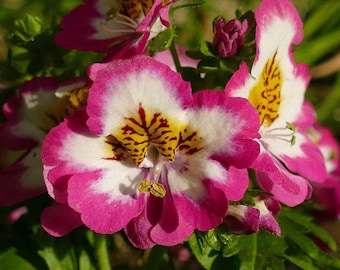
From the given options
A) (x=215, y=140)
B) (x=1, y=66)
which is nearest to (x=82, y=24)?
(x=1, y=66)

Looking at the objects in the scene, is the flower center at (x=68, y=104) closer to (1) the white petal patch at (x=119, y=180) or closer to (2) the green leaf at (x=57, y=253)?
(1) the white petal patch at (x=119, y=180)

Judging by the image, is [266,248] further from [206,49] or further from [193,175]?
[206,49]

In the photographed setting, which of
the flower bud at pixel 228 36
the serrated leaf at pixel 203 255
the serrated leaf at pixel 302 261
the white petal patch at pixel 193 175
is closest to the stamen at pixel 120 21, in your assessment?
the flower bud at pixel 228 36

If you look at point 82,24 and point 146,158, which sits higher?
point 82,24

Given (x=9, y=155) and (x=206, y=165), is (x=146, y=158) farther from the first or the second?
(x=9, y=155)

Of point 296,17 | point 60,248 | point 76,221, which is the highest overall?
point 296,17

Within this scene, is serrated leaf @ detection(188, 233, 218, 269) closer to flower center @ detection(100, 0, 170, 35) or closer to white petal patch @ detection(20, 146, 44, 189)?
white petal patch @ detection(20, 146, 44, 189)
